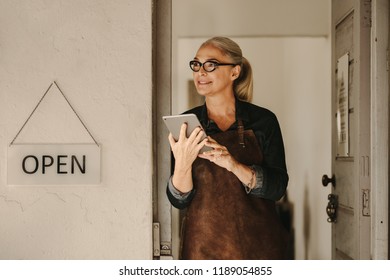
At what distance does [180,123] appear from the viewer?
2217 mm

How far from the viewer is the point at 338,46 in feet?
7.73

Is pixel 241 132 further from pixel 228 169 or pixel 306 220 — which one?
pixel 306 220

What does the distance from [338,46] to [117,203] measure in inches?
43.2

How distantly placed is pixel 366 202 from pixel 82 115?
115 cm

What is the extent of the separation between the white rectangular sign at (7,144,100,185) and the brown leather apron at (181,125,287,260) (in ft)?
1.32

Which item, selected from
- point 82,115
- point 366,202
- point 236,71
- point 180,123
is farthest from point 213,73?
point 366,202

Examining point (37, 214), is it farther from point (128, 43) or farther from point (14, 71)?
point (128, 43)

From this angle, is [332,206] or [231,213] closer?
[231,213]

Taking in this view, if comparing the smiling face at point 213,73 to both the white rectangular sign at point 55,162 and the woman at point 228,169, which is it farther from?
the white rectangular sign at point 55,162

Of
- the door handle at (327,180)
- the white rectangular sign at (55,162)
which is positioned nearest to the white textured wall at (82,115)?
the white rectangular sign at (55,162)

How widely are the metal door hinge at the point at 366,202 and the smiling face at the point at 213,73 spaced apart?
26.6 inches

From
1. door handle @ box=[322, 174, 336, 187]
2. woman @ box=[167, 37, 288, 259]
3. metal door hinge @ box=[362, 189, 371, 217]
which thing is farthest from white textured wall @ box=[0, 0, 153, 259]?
metal door hinge @ box=[362, 189, 371, 217]

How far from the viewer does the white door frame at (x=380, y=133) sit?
2182mm

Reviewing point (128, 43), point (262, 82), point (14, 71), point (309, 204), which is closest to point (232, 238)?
point (309, 204)
